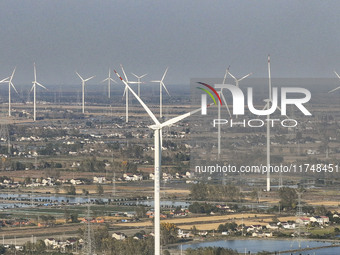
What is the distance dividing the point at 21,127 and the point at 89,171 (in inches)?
1162

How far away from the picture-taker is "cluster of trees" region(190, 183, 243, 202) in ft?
149

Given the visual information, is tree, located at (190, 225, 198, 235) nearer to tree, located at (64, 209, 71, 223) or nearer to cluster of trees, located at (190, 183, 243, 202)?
tree, located at (64, 209, 71, 223)

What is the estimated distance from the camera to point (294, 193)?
145 ft

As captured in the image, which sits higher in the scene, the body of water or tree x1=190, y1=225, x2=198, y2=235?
tree x1=190, y1=225, x2=198, y2=235

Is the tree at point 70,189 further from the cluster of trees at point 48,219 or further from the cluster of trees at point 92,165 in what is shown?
the cluster of trees at point 48,219

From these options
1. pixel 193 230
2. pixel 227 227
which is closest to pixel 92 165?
pixel 227 227

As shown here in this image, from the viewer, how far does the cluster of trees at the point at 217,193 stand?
4550cm

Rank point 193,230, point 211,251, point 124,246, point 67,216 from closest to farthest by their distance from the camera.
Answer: point 211,251 < point 124,246 < point 193,230 < point 67,216

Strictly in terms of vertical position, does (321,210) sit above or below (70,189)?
below

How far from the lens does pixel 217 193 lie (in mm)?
45781

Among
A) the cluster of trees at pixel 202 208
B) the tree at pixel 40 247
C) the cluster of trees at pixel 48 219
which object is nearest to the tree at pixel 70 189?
the cluster of trees at pixel 48 219

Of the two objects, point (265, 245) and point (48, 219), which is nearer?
point (265, 245)

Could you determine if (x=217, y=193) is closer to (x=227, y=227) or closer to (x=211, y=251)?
(x=227, y=227)

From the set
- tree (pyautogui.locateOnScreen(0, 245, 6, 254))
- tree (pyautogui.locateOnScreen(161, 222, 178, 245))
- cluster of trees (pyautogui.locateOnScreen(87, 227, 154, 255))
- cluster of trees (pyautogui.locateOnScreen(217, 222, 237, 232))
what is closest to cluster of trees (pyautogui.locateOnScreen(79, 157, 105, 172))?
cluster of trees (pyautogui.locateOnScreen(217, 222, 237, 232))
